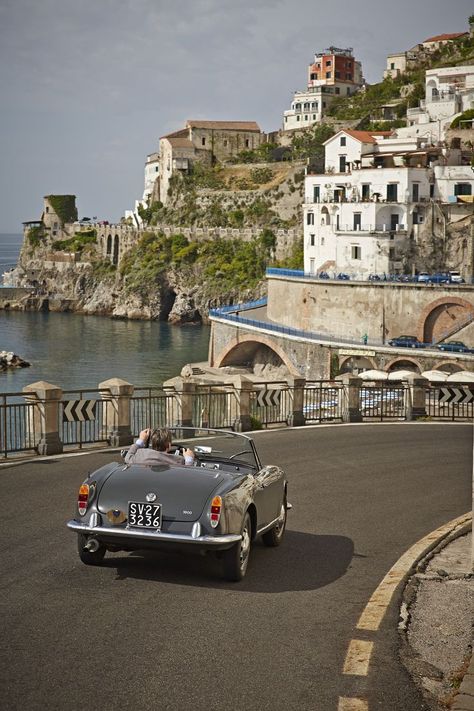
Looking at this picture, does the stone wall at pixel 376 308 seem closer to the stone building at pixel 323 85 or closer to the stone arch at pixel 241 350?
the stone arch at pixel 241 350

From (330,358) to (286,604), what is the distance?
6255cm

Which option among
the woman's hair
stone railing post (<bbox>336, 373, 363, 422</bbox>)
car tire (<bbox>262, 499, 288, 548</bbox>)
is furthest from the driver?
stone railing post (<bbox>336, 373, 363, 422</bbox>)

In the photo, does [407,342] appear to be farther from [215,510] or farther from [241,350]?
[215,510]

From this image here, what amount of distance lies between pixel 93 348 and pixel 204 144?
59279 mm

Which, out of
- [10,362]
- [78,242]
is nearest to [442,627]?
[10,362]

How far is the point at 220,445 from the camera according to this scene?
37.8 feet

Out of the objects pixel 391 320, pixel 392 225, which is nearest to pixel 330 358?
pixel 391 320

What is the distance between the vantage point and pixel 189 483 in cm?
1009

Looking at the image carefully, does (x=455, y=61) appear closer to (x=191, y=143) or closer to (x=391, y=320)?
(x=191, y=143)

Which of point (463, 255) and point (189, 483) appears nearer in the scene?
point (189, 483)

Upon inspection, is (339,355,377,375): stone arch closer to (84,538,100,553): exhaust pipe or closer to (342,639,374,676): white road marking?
(84,538,100,553): exhaust pipe

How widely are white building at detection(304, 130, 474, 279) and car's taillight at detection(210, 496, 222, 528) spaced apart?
7165cm

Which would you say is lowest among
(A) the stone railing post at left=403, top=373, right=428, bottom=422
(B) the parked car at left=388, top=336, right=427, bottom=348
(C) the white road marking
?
(B) the parked car at left=388, top=336, right=427, bottom=348

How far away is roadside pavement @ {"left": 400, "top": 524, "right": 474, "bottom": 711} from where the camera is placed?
757 cm
